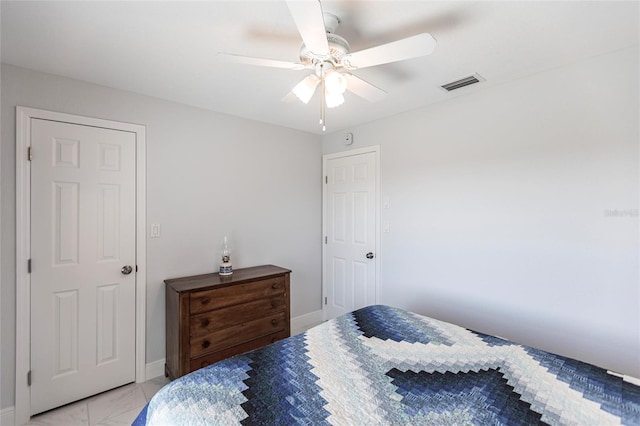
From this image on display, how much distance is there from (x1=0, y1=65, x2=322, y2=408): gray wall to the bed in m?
1.47

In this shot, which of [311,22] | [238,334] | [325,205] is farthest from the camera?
[325,205]

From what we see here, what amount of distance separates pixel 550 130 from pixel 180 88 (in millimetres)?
2701

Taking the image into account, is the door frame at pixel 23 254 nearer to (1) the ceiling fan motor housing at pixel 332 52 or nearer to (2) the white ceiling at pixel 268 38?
(2) the white ceiling at pixel 268 38

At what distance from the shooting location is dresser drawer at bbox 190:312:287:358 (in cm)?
229

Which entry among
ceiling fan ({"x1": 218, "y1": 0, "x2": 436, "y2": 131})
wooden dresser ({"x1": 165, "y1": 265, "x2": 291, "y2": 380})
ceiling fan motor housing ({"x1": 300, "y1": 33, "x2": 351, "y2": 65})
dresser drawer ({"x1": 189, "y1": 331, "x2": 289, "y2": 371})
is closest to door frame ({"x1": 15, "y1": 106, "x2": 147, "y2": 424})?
wooden dresser ({"x1": 165, "y1": 265, "x2": 291, "y2": 380})

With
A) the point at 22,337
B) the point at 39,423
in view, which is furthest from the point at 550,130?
the point at 39,423

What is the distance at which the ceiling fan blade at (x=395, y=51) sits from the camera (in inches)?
48.9

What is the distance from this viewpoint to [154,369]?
97.0 inches

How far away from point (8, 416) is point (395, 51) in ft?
10.4

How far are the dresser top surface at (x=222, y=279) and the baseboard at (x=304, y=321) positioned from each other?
0.86 meters

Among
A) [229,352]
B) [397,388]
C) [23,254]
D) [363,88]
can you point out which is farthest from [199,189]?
[397,388]

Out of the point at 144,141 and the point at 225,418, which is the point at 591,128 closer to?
the point at 225,418

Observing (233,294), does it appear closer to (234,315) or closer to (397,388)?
(234,315)

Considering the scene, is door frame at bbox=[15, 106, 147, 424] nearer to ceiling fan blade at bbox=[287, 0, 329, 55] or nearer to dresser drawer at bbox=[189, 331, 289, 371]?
dresser drawer at bbox=[189, 331, 289, 371]
